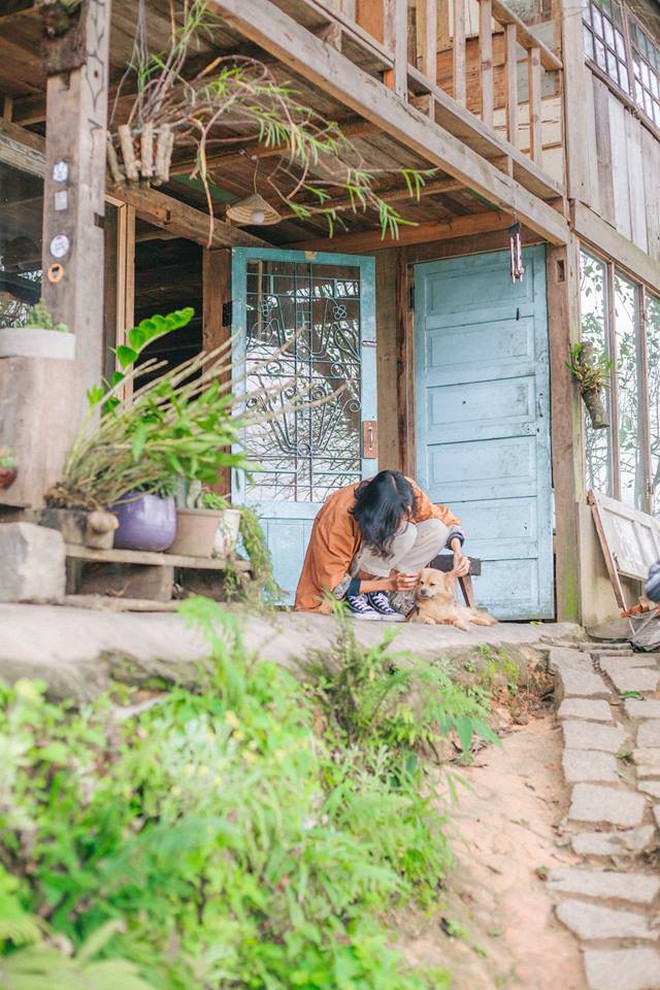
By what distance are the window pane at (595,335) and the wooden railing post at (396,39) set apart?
9.57 ft

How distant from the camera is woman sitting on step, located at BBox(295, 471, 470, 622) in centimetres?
664

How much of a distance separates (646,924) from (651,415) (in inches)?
288

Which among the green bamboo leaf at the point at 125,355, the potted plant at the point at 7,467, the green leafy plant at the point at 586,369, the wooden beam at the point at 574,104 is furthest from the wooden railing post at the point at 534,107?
the potted plant at the point at 7,467

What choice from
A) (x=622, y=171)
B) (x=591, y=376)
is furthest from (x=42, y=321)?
(x=622, y=171)

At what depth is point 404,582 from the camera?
23.2ft

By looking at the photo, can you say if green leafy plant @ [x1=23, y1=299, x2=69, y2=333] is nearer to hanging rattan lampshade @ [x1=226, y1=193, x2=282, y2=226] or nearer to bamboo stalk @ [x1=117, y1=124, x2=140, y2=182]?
bamboo stalk @ [x1=117, y1=124, x2=140, y2=182]

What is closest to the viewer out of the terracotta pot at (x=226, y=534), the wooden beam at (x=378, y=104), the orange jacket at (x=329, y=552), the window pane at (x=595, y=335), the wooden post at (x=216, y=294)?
the terracotta pot at (x=226, y=534)

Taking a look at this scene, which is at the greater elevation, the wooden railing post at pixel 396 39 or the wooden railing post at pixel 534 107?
the wooden railing post at pixel 534 107

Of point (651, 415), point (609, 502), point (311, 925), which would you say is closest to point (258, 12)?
point (311, 925)

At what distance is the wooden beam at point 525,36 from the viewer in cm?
827

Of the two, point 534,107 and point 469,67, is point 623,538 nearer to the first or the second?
point 534,107

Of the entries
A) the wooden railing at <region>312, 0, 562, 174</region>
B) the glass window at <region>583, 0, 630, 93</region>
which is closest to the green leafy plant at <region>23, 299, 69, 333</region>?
the wooden railing at <region>312, 0, 562, 174</region>

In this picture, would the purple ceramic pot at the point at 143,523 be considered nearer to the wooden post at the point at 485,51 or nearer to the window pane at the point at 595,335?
the wooden post at the point at 485,51

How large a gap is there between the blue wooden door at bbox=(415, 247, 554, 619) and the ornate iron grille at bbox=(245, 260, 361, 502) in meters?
0.81
